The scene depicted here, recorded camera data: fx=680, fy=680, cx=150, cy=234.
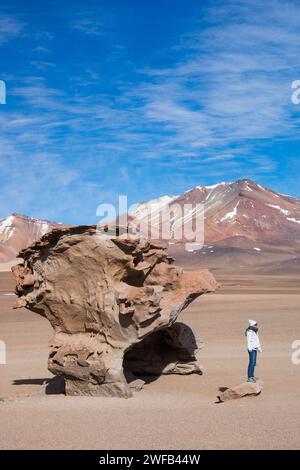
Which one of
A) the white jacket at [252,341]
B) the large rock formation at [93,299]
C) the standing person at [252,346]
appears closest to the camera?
the large rock formation at [93,299]

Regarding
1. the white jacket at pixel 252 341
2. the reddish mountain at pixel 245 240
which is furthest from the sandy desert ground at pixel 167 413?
the reddish mountain at pixel 245 240

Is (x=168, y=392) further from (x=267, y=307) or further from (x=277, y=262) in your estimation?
(x=277, y=262)

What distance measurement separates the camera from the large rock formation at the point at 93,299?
14.0 meters

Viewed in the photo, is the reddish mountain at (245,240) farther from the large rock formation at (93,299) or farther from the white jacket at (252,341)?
the large rock formation at (93,299)

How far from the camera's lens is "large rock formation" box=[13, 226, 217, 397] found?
14.0 m

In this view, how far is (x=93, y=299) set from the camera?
46.7ft

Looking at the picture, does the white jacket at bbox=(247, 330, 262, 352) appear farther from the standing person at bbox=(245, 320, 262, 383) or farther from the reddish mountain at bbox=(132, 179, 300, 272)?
the reddish mountain at bbox=(132, 179, 300, 272)

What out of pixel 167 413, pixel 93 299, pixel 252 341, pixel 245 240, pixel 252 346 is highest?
pixel 245 240

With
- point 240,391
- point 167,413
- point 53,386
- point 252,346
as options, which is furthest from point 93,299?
point 252,346

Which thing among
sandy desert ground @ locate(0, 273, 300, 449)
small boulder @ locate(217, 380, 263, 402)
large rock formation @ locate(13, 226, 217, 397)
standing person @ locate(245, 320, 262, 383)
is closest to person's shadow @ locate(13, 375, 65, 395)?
sandy desert ground @ locate(0, 273, 300, 449)

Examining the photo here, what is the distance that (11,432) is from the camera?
1093cm

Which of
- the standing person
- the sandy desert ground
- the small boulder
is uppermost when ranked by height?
the standing person

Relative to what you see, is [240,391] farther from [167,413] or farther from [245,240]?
[245,240]
